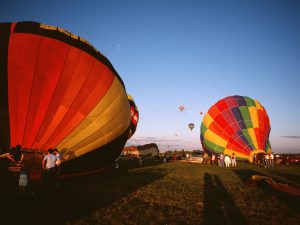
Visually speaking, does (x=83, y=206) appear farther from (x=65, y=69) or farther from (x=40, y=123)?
(x=65, y=69)

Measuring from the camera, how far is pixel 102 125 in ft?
26.5

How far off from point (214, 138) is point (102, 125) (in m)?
14.5

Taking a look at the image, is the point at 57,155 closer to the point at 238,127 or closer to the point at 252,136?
the point at 238,127

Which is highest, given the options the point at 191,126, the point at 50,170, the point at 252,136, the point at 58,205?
the point at 191,126

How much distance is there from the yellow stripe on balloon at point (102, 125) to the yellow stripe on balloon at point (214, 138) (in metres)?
12.3

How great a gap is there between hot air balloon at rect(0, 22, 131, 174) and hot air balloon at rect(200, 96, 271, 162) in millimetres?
13307

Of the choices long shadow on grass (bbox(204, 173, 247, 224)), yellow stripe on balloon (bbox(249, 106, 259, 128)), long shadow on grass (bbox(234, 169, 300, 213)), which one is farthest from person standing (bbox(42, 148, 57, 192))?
yellow stripe on balloon (bbox(249, 106, 259, 128))

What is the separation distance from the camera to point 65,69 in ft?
23.6

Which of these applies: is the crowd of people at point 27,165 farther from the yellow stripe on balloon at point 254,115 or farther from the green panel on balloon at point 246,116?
the yellow stripe on balloon at point 254,115

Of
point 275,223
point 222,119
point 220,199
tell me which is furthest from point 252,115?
point 275,223

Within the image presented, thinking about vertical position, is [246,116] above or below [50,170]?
above

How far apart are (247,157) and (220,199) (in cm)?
1327

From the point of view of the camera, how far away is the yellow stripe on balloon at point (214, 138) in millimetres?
19353

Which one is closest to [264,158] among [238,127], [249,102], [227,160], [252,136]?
[252,136]
